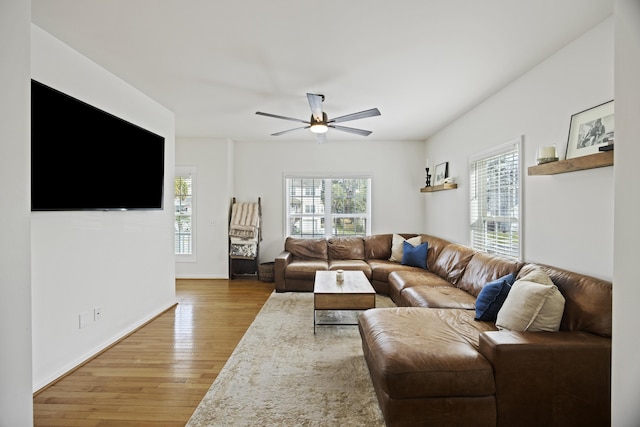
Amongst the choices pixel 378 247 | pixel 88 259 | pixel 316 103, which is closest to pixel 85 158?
pixel 88 259

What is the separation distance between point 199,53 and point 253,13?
78cm

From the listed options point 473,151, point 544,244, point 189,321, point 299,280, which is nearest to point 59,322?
point 189,321

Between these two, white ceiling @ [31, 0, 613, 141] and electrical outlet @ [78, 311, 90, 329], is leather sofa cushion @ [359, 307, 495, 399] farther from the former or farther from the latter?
electrical outlet @ [78, 311, 90, 329]

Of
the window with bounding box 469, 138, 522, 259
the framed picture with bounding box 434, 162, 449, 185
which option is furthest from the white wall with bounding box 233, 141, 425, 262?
the window with bounding box 469, 138, 522, 259

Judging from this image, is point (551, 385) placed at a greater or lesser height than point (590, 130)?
lesser

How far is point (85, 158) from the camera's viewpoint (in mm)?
2803

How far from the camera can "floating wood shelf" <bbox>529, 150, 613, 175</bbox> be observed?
6.74 ft

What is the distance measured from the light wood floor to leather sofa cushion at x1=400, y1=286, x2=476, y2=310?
71.7 inches

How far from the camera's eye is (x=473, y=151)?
14.0ft

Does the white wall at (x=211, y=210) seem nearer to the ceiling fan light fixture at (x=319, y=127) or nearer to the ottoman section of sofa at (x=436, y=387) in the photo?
the ceiling fan light fixture at (x=319, y=127)

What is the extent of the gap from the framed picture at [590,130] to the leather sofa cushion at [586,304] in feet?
3.00

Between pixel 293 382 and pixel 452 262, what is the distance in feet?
8.52

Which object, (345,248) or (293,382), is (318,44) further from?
(345,248)
